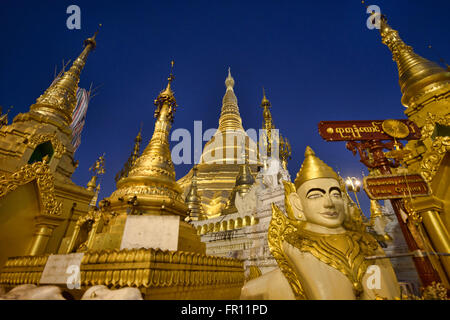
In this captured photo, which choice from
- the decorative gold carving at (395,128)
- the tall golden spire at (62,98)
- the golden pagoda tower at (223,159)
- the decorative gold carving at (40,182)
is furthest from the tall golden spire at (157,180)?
the golden pagoda tower at (223,159)

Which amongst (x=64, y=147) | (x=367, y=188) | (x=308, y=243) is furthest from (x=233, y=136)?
(x=308, y=243)

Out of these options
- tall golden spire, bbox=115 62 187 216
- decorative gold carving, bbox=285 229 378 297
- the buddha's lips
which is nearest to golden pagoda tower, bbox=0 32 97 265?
tall golden spire, bbox=115 62 187 216

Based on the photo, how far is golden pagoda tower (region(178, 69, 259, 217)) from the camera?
26797 mm

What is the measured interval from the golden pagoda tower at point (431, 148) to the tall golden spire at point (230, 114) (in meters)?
23.9

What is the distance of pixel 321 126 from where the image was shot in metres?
5.69

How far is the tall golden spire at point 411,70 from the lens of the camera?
293 inches

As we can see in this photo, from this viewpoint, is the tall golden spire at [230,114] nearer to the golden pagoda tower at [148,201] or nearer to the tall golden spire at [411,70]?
the tall golden spire at [411,70]

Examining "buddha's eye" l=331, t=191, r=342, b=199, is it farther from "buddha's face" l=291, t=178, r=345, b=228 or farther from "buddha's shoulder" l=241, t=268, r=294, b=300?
"buddha's shoulder" l=241, t=268, r=294, b=300

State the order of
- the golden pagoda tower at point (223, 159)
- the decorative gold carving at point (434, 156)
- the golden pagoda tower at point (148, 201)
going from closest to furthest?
1. the golden pagoda tower at point (148, 201)
2. the decorative gold carving at point (434, 156)
3. the golden pagoda tower at point (223, 159)

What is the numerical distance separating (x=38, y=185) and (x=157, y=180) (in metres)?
2.68

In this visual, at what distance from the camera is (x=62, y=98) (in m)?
8.41

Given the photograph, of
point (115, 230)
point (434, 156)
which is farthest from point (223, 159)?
point (115, 230)

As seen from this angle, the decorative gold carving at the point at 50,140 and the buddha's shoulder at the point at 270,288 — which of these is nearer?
the buddha's shoulder at the point at 270,288

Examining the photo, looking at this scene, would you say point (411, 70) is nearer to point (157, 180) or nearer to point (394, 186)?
point (394, 186)
